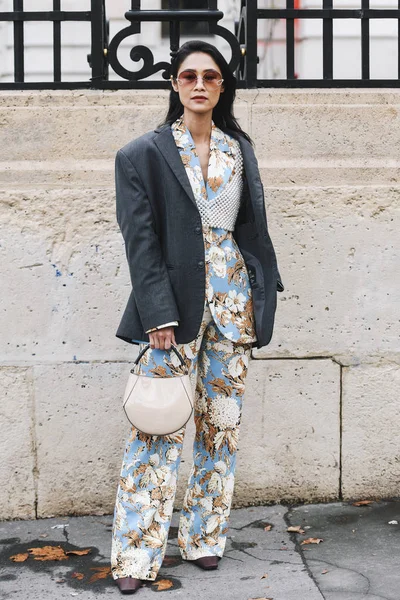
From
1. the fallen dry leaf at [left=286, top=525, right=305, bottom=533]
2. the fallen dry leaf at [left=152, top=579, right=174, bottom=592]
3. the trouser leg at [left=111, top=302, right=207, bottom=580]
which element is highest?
the trouser leg at [left=111, top=302, right=207, bottom=580]

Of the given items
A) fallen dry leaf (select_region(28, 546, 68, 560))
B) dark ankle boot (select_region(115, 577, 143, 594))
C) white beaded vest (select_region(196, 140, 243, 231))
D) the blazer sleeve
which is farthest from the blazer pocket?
fallen dry leaf (select_region(28, 546, 68, 560))

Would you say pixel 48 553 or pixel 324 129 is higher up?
pixel 324 129

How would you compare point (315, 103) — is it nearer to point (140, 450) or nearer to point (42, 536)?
point (140, 450)

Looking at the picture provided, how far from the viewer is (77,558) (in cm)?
409

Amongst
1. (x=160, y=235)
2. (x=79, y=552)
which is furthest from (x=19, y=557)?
(x=160, y=235)

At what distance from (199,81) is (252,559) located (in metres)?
2.00

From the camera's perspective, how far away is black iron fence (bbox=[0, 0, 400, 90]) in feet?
15.1

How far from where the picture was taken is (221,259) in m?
3.65

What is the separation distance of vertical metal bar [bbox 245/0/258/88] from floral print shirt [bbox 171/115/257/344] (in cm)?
109

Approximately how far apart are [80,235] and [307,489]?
169 cm

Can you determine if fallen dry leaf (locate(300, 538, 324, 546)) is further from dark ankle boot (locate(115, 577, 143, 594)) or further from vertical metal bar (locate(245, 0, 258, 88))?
vertical metal bar (locate(245, 0, 258, 88))

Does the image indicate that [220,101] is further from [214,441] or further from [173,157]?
[214,441]

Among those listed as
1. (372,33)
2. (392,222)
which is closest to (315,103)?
(392,222)

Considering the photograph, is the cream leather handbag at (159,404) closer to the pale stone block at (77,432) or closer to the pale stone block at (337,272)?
the pale stone block at (77,432)
